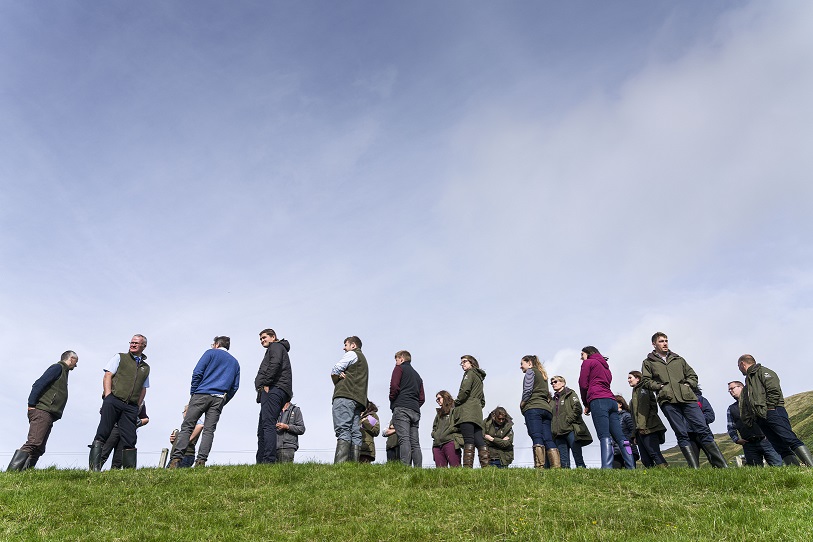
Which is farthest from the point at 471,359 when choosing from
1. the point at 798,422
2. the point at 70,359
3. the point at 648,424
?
the point at 798,422

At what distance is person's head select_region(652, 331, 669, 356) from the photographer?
38.3 feet

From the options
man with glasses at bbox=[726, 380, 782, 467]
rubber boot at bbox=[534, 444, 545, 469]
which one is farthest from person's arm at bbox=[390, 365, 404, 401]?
man with glasses at bbox=[726, 380, 782, 467]

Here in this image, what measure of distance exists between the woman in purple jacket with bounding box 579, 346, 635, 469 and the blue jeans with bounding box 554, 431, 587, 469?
1.16 metres

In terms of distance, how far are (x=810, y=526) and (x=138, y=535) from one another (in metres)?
7.63

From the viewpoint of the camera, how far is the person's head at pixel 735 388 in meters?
14.4

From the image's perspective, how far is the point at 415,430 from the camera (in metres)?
12.7

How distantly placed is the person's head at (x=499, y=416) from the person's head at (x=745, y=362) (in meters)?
5.65

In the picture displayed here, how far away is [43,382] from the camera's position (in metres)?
11.4

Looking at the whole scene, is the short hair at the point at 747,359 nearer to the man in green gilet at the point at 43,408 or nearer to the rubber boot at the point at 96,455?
the rubber boot at the point at 96,455

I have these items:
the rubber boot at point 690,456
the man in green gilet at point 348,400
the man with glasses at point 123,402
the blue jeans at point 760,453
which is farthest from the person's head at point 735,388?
the man with glasses at point 123,402

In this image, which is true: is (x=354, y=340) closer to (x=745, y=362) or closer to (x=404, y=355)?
(x=404, y=355)

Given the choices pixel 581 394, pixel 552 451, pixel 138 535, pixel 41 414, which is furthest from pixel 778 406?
pixel 41 414

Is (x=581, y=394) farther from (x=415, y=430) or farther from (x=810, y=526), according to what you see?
(x=810, y=526)

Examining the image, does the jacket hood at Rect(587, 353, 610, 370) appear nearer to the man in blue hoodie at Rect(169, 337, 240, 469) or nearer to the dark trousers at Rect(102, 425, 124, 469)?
the man in blue hoodie at Rect(169, 337, 240, 469)
